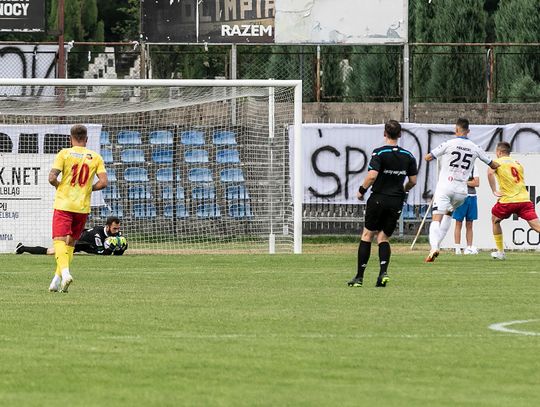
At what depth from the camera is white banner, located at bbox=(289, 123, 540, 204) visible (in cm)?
3069

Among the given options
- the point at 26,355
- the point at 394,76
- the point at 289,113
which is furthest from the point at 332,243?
the point at 26,355

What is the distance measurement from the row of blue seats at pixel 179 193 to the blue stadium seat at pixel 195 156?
0.60m

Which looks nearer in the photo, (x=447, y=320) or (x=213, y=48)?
(x=447, y=320)

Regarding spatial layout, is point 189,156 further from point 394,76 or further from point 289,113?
point 394,76

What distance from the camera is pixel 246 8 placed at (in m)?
31.8

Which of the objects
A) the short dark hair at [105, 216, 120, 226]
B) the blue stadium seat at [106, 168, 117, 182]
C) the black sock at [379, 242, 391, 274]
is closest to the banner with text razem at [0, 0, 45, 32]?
the blue stadium seat at [106, 168, 117, 182]

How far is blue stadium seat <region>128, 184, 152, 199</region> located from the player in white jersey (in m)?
6.52

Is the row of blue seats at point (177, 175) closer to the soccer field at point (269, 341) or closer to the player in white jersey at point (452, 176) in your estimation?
the player in white jersey at point (452, 176)

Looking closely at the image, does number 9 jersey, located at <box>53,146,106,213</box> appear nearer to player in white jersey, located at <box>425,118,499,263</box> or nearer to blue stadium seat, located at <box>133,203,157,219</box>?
player in white jersey, located at <box>425,118,499,263</box>

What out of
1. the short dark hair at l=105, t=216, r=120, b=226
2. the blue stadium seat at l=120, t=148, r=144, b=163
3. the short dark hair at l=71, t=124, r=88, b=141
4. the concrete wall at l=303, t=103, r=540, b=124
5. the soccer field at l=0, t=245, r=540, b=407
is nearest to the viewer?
the soccer field at l=0, t=245, r=540, b=407

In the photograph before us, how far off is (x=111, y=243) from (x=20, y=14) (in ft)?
24.5

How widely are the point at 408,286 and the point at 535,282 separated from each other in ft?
6.03

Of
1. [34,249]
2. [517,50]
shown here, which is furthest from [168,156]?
[517,50]

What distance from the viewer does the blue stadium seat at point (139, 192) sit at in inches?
1063
